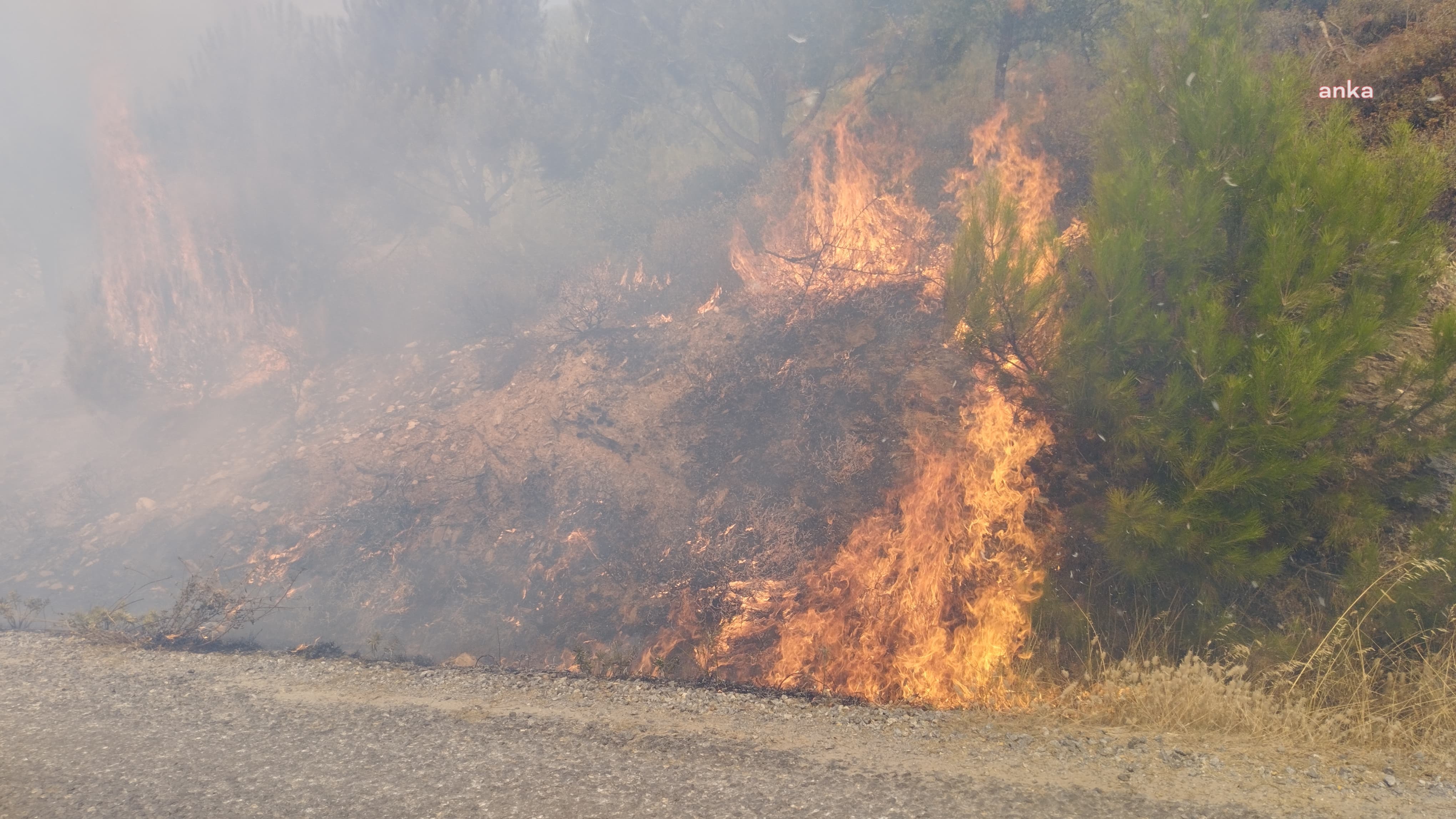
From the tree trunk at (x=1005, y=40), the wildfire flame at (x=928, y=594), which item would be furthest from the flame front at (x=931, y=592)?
the tree trunk at (x=1005, y=40)

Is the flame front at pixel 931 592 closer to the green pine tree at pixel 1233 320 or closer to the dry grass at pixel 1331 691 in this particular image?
the green pine tree at pixel 1233 320

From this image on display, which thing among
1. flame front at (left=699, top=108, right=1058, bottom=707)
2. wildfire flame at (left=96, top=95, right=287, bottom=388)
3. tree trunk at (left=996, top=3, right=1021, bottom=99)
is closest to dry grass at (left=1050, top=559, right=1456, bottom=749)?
flame front at (left=699, top=108, right=1058, bottom=707)

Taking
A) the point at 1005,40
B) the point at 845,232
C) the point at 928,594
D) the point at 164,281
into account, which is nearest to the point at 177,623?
the point at 928,594

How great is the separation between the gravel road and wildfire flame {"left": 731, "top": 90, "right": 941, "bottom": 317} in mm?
7217

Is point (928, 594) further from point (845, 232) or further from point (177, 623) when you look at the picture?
point (177, 623)

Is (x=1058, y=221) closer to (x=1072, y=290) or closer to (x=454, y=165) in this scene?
(x=1072, y=290)

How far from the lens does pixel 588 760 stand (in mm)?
4324

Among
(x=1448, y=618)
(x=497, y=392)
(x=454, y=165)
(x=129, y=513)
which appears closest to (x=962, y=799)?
(x=1448, y=618)

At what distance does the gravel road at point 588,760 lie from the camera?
3.67 metres

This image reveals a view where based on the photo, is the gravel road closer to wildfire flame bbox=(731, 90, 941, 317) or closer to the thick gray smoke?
the thick gray smoke

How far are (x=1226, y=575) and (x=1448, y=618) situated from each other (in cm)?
110

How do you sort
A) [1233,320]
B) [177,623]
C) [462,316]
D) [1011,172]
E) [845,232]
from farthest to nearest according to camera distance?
[462,316] → [845,232] → [1011,172] → [177,623] → [1233,320]

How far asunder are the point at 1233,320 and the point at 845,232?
715 cm

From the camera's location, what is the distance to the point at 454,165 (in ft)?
63.2
